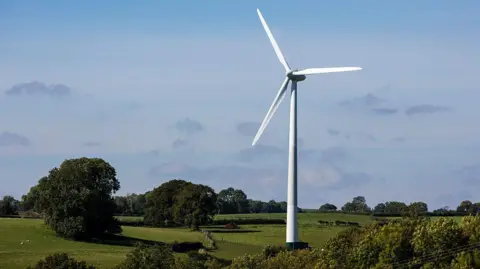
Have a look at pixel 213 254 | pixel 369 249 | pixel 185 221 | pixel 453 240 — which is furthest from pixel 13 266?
pixel 185 221

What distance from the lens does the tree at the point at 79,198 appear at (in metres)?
161

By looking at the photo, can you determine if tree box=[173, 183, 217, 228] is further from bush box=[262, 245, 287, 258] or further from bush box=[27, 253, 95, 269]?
bush box=[27, 253, 95, 269]

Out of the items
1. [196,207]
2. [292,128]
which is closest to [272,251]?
[292,128]

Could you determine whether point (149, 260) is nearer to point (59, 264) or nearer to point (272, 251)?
point (59, 264)

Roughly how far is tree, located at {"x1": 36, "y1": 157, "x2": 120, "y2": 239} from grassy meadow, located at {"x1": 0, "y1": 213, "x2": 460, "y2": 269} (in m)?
3.12

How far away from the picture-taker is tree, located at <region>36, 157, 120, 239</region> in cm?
16112

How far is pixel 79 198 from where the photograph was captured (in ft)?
529

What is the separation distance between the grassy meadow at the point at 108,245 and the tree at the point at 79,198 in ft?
10.2

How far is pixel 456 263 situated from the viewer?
96188 millimetres

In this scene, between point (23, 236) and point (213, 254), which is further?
point (23, 236)

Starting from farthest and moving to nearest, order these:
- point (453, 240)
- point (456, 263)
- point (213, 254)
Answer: point (213, 254)
point (453, 240)
point (456, 263)

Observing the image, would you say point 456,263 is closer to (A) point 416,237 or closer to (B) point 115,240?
(A) point 416,237

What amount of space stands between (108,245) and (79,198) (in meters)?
9.79

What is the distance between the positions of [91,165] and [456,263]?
87409 millimetres
